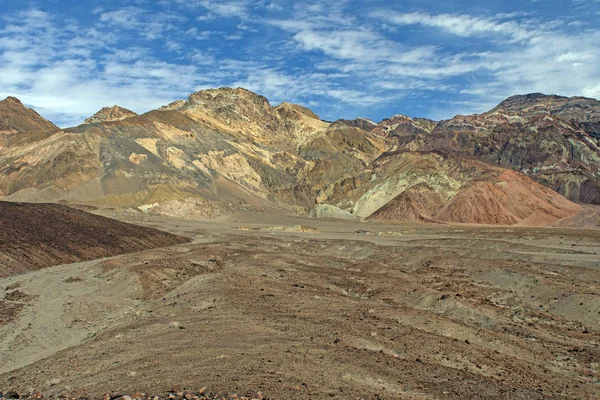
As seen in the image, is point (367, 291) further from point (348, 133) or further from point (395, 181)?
point (348, 133)

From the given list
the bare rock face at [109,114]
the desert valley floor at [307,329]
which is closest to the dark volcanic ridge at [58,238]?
the desert valley floor at [307,329]

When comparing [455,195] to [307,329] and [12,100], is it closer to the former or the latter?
[307,329]

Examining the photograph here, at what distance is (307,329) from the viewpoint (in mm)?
17297

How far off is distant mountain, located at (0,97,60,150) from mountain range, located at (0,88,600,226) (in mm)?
440

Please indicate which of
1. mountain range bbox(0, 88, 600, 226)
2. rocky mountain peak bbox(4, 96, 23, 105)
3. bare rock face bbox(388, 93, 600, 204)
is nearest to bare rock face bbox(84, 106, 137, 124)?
mountain range bbox(0, 88, 600, 226)

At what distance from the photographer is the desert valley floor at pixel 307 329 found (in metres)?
12.9

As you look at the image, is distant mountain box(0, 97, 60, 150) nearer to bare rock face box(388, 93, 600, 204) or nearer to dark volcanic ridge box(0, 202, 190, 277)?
dark volcanic ridge box(0, 202, 190, 277)

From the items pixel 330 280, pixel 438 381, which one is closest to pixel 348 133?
pixel 330 280

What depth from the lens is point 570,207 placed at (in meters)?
92.6

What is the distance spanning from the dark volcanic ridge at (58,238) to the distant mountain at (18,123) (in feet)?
256

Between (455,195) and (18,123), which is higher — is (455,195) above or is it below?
below

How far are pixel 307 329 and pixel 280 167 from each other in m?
125

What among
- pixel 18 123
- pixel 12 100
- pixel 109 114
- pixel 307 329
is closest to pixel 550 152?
pixel 307 329

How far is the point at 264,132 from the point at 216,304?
136 meters
